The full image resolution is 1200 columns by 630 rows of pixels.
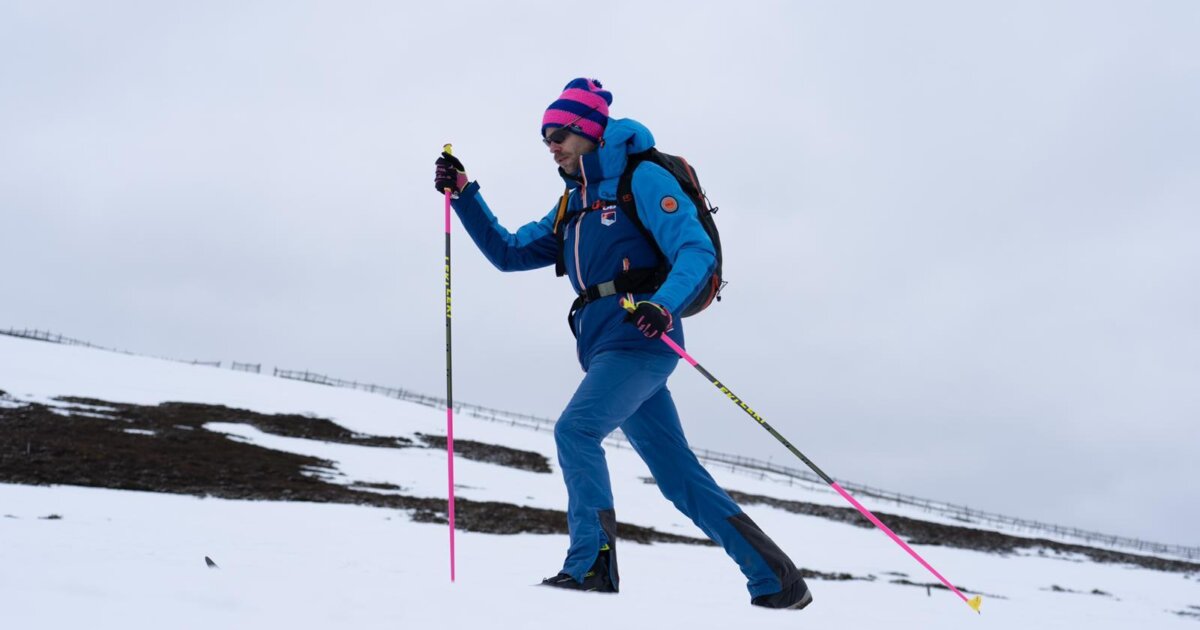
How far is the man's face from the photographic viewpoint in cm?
439

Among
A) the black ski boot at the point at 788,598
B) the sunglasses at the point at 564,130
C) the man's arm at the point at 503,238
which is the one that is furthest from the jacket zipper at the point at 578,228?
the black ski boot at the point at 788,598

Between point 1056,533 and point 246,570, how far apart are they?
50.4 meters

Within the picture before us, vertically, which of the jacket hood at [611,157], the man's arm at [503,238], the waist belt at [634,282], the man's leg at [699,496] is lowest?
the man's leg at [699,496]

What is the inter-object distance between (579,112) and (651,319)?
1.34 meters

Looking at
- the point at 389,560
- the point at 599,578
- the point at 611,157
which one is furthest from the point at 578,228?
the point at 389,560

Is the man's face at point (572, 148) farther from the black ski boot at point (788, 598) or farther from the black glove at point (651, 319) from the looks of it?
the black ski boot at point (788, 598)

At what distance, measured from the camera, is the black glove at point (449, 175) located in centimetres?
488

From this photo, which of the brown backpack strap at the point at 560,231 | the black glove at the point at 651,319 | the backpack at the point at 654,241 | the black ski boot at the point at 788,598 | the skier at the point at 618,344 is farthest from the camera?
the brown backpack strap at the point at 560,231

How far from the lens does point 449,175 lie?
488 centimetres

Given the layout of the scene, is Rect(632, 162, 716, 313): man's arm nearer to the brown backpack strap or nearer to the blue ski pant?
the blue ski pant

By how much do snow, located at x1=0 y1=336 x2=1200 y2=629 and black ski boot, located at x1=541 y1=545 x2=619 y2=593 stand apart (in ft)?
0.65

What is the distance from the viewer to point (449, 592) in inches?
122

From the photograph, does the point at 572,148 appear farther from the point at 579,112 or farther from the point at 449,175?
the point at 449,175

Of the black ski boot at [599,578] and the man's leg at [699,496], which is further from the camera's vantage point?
the man's leg at [699,496]
